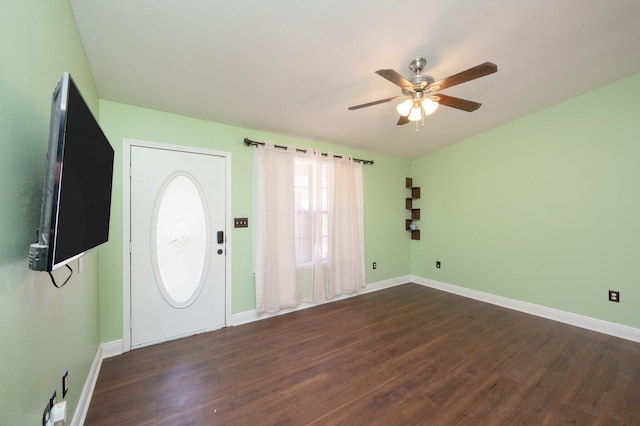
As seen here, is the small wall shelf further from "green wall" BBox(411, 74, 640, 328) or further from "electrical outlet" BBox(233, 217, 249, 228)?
"electrical outlet" BBox(233, 217, 249, 228)

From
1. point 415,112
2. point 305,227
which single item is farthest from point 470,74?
point 305,227

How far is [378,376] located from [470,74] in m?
2.45

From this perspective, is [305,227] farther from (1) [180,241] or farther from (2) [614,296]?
(2) [614,296]

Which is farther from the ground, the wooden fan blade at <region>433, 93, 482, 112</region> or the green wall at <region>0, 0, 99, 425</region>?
the wooden fan blade at <region>433, 93, 482, 112</region>

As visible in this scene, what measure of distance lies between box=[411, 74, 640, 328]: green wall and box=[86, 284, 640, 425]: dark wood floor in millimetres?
579

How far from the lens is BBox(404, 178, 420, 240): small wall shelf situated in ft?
16.4

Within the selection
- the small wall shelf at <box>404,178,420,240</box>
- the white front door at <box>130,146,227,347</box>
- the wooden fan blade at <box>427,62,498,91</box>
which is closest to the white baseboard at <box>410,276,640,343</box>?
the small wall shelf at <box>404,178,420,240</box>

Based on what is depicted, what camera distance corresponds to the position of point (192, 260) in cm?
284

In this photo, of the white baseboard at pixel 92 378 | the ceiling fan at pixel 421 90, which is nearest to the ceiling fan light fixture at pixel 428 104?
the ceiling fan at pixel 421 90

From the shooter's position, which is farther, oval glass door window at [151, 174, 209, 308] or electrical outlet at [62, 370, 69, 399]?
oval glass door window at [151, 174, 209, 308]

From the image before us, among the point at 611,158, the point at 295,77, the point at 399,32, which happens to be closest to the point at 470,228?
the point at 611,158

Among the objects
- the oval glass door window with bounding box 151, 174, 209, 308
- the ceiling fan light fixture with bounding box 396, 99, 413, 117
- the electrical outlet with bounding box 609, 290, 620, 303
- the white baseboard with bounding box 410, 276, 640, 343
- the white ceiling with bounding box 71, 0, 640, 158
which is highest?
the white ceiling with bounding box 71, 0, 640, 158

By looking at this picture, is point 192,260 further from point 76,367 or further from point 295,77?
point 295,77

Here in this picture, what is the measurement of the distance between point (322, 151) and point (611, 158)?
3515 millimetres
